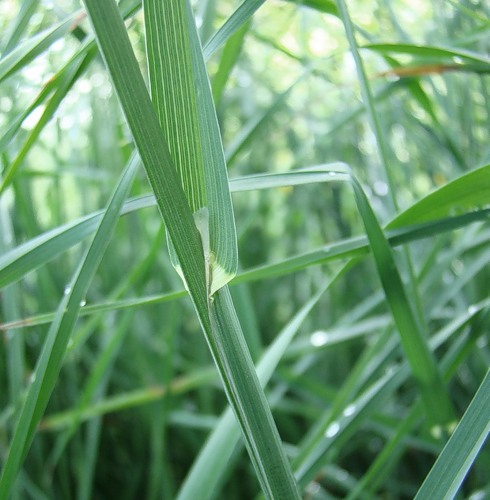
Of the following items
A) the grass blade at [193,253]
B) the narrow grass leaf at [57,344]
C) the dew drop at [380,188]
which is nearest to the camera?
the grass blade at [193,253]

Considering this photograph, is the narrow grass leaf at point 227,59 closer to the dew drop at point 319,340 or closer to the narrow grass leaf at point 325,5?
the narrow grass leaf at point 325,5

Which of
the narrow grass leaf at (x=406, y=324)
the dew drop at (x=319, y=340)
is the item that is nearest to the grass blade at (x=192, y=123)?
the narrow grass leaf at (x=406, y=324)

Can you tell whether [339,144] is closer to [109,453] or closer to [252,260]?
[252,260]

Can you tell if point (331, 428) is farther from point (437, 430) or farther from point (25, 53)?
point (25, 53)

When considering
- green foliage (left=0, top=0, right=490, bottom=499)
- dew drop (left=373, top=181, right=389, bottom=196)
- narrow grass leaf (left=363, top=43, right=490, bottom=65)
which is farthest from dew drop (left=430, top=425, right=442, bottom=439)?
dew drop (left=373, top=181, right=389, bottom=196)

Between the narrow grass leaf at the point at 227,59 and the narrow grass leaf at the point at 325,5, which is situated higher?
the narrow grass leaf at the point at 325,5

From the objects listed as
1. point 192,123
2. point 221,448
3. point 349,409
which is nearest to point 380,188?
point 349,409

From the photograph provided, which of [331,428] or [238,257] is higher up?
[238,257]

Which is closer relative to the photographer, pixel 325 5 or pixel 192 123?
pixel 192 123
